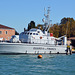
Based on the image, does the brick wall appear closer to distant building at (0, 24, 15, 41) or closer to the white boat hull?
distant building at (0, 24, 15, 41)

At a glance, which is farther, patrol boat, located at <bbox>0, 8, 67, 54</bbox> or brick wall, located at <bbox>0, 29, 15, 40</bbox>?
brick wall, located at <bbox>0, 29, 15, 40</bbox>

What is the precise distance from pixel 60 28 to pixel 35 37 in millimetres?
44445

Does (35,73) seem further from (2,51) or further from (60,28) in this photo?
(60,28)

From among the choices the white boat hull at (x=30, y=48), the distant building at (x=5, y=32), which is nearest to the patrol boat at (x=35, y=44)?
the white boat hull at (x=30, y=48)

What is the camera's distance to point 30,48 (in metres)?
48.4

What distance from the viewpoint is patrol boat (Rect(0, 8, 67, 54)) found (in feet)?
154

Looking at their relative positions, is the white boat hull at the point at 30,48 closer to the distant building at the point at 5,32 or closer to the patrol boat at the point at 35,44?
the patrol boat at the point at 35,44

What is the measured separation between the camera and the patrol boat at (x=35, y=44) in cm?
4684

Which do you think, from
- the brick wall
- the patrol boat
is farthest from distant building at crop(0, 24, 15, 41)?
the patrol boat

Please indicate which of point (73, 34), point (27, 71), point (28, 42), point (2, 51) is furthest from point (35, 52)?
point (73, 34)

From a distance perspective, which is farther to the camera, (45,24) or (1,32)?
(1,32)

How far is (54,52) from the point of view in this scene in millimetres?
51156

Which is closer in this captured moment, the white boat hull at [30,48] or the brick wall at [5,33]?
the white boat hull at [30,48]

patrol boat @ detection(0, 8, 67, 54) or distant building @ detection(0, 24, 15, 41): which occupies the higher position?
distant building @ detection(0, 24, 15, 41)
